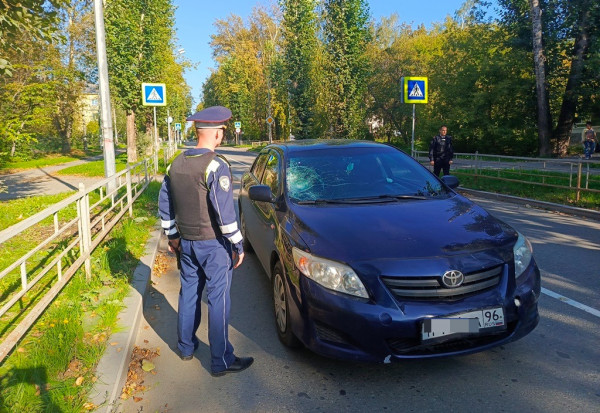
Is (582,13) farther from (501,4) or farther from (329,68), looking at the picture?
(329,68)

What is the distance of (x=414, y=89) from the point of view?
581 inches

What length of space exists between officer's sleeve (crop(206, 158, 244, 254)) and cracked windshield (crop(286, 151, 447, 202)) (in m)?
1.05

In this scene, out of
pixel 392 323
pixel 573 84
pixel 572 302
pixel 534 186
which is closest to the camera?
pixel 392 323

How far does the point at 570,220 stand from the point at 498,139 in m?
20.6

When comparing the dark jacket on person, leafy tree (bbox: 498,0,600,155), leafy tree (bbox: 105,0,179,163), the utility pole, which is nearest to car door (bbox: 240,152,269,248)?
the utility pole

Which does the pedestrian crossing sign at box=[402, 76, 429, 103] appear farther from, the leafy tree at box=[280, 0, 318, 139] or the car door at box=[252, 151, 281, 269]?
the leafy tree at box=[280, 0, 318, 139]

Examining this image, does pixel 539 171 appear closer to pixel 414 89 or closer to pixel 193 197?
pixel 414 89

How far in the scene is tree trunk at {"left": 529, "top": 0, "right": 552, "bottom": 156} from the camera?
19.7 m

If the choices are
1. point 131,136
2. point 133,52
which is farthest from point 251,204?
point 131,136

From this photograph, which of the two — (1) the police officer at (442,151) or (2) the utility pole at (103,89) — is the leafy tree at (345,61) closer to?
(1) the police officer at (442,151)

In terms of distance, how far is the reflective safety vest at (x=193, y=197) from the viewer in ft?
11.0

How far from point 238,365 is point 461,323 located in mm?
1651

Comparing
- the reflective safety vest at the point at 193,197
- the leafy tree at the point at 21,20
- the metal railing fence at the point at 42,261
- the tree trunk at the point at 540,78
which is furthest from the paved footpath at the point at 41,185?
the tree trunk at the point at 540,78

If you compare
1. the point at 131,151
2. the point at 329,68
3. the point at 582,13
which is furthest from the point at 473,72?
the point at 131,151
